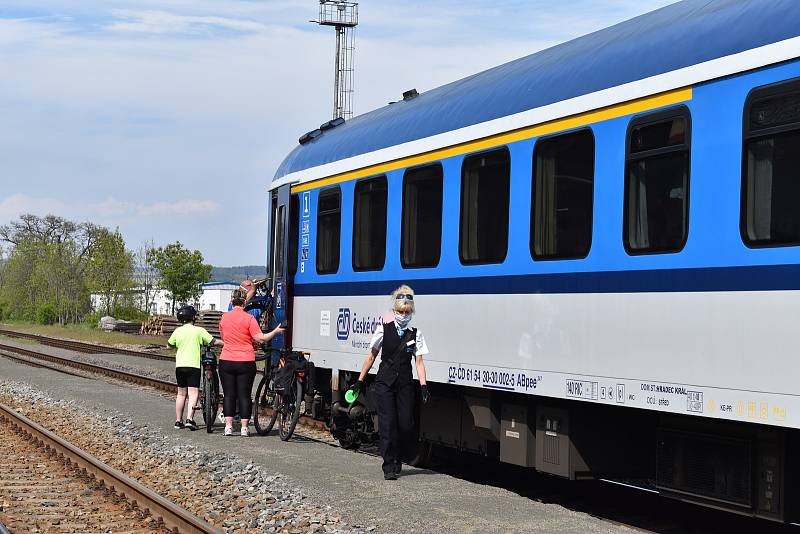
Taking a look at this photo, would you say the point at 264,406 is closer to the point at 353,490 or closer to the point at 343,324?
the point at 343,324

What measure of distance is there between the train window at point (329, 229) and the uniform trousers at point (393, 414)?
2.69 metres

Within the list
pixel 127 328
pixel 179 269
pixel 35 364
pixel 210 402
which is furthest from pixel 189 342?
pixel 179 269

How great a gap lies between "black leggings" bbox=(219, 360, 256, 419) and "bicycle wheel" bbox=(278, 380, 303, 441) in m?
0.54

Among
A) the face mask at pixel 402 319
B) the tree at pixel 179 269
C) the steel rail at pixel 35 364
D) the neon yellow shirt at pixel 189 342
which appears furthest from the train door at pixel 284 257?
the tree at pixel 179 269

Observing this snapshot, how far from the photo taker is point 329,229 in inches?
529

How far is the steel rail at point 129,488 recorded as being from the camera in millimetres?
9000

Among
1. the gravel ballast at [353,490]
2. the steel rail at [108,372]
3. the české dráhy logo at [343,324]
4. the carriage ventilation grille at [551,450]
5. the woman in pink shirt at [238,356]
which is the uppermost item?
the české dráhy logo at [343,324]

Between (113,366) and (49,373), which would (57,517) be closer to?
(49,373)

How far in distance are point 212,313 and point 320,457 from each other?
168 feet

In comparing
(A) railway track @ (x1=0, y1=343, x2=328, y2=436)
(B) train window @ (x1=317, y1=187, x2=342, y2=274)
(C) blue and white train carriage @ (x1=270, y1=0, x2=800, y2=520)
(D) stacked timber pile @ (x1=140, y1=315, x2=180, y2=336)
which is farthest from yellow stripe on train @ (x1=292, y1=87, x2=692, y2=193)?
(D) stacked timber pile @ (x1=140, y1=315, x2=180, y2=336)

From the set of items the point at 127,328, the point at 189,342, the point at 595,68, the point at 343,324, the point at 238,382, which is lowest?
the point at 127,328

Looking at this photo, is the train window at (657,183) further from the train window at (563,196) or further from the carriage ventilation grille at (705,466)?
the carriage ventilation grille at (705,466)

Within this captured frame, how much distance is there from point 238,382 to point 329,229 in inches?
92.9

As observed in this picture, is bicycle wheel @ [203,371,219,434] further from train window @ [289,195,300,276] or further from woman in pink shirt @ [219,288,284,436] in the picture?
train window @ [289,195,300,276]
